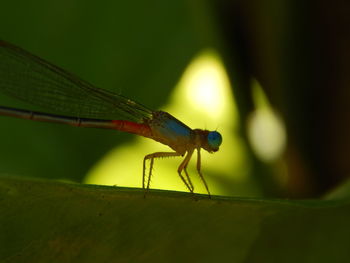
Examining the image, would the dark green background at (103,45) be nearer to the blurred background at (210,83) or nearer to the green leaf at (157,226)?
the blurred background at (210,83)

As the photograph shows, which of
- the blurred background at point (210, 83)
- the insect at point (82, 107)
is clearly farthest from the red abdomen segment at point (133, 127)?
the blurred background at point (210, 83)

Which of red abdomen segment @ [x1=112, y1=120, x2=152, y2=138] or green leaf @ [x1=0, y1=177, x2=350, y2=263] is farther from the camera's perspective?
red abdomen segment @ [x1=112, y1=120, x2=152, y2=138]

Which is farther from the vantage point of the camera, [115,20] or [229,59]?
[115,20]

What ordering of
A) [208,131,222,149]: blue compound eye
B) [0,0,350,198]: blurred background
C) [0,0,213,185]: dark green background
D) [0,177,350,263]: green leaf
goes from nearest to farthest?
[0,177,350,263]: green leaf < [208,131,222,149]: blue compound eye < [0,0,350,198]: blurred background < [0,0,213,185]: dark green background

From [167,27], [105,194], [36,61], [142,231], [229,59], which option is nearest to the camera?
[105,194]

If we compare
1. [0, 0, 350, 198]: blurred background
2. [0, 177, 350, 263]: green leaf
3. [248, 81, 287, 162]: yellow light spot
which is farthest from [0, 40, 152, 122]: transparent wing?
[0, 177, 350, 263]: green leaf

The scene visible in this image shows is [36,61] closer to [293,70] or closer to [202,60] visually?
[202,60]

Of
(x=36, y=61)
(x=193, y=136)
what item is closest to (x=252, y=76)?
(x=193, y=136)

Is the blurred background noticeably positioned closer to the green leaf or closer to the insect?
the insect

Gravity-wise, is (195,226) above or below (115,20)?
below
